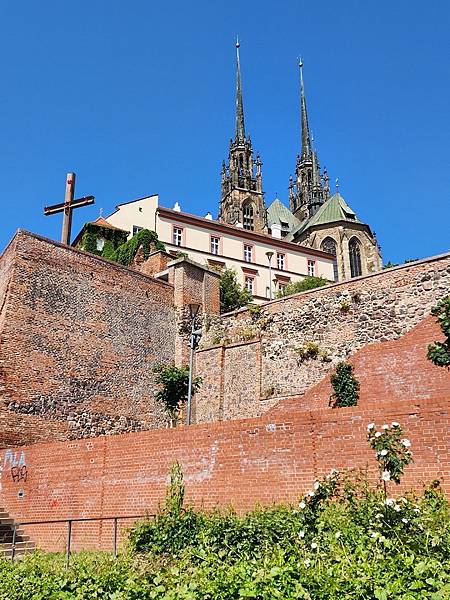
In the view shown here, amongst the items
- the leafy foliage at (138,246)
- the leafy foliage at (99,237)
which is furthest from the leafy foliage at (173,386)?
the leafy foliage at (99,237)

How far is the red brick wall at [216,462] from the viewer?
8930 millimetres

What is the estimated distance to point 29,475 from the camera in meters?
14.9

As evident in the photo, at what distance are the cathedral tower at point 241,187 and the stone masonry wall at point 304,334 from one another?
49840mm

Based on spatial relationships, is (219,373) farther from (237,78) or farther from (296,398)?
(237,78)

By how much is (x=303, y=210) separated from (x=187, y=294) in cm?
6200

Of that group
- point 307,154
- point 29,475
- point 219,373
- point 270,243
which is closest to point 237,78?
point 307,154

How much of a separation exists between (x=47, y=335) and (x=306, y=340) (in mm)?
8798

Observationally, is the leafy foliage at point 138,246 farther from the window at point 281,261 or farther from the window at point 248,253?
the window at point 281,261

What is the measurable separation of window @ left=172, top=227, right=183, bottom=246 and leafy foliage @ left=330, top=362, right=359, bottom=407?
2666 centimetres

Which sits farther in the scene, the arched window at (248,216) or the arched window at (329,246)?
the arched window at (248,216)

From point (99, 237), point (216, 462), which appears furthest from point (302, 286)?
point (216, 462)

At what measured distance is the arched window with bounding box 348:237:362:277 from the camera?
5525cm

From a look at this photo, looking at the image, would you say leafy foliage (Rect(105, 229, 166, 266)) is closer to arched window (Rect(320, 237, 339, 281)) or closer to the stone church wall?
the stone church wall

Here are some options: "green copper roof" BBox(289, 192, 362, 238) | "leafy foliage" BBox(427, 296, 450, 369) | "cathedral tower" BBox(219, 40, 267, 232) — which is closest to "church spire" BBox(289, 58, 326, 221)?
"cathedral tower" BBox(219, 40, 267, 232)
